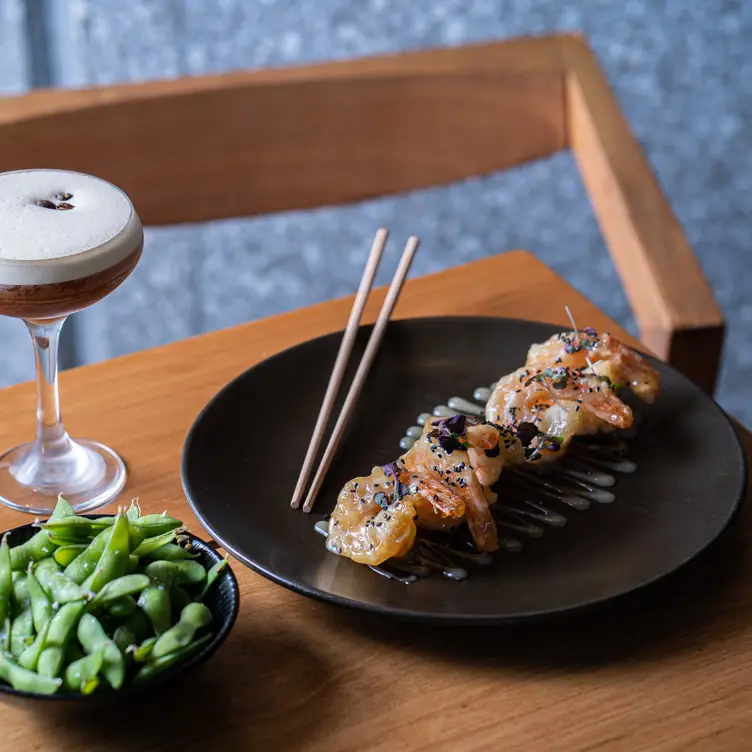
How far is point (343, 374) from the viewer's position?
4.42 feet

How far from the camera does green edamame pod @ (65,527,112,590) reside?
0.94m

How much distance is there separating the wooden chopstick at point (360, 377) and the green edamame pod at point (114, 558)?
25cm

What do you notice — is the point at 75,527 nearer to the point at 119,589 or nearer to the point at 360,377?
the point at 119,589

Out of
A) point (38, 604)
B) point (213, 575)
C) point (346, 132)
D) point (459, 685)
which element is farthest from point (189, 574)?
point (346, 132)

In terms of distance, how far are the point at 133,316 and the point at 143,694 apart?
7.86 ft

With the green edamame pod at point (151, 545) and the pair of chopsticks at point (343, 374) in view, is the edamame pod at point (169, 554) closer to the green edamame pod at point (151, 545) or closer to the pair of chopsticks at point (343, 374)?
the green edamame pod at point (151, 545)

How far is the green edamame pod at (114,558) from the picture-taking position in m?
0.92

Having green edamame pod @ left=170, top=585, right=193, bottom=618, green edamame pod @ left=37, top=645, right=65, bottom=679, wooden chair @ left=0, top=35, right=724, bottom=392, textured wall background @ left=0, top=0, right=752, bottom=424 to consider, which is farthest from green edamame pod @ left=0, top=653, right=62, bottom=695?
textured wall background @ left=0, top=0, right=752, bottom=424

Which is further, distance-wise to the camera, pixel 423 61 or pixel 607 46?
pixel 607 46

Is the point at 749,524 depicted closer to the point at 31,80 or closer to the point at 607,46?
the point at 607,46

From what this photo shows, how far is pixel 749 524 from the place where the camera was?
119cm

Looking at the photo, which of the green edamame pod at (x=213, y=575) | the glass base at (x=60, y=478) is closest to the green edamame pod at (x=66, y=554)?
the green edamame pod at (x=213, y=575)

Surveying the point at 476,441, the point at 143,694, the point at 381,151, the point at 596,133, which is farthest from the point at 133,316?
the point at 143,694

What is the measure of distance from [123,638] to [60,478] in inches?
15.3
